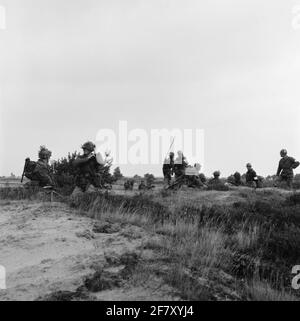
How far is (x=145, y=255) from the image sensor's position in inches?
294

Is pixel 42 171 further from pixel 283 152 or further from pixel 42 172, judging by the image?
pixel 283 152

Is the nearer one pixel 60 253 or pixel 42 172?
pixel 60 253

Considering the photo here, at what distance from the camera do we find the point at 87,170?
13562 mm

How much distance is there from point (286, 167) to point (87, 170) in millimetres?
11316

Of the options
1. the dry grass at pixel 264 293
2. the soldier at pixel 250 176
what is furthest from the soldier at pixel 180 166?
the dry grass at pixel 264 293

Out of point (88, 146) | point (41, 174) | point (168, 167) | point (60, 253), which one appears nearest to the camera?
point (60, 253)

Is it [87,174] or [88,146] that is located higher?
[88,146]

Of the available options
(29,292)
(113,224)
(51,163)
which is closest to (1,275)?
(29,292)

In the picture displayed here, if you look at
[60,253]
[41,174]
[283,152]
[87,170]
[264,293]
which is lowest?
[264,293]

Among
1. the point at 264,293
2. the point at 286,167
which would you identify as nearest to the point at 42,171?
the point at 264,293

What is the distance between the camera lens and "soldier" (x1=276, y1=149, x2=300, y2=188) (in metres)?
21.7

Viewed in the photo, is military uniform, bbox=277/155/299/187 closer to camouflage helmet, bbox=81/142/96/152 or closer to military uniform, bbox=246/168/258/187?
military uniform, bbox=246/168/258/187
